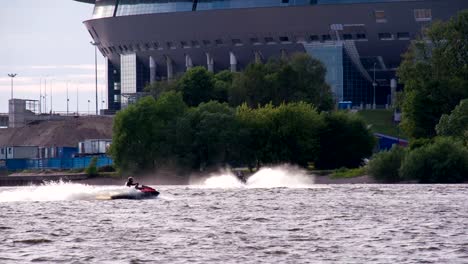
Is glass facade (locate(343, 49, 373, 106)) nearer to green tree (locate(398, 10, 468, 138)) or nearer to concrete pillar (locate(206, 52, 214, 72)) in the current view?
concrete pillar (locate(206, 52, 214, 72))

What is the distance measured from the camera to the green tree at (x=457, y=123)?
11356cm

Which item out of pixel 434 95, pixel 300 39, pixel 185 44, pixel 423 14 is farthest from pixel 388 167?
pixel 185 44

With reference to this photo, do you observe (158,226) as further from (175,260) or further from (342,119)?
(342,119)

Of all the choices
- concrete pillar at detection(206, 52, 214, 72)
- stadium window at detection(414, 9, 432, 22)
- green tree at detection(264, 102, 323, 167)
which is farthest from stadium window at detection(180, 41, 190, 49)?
green tree at detection(264, 102, 323, 167)

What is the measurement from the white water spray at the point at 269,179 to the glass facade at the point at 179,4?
57649 mm

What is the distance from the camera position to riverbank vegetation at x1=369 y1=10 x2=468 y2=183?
4338 inches

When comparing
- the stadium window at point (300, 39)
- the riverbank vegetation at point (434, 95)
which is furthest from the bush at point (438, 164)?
the stadium window at point (300, 39)

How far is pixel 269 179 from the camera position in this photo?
112 meters

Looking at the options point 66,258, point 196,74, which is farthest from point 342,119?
point 66,258

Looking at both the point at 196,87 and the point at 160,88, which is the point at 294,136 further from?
the point at 160,88

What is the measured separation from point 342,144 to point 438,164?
20065 millimetres

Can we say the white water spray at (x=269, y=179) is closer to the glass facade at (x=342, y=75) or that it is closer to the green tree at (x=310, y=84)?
the green tree at (x=310, y=84)

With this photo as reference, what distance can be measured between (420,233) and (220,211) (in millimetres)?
16218

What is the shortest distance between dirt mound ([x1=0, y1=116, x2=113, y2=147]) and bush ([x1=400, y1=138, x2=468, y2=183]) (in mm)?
66994
